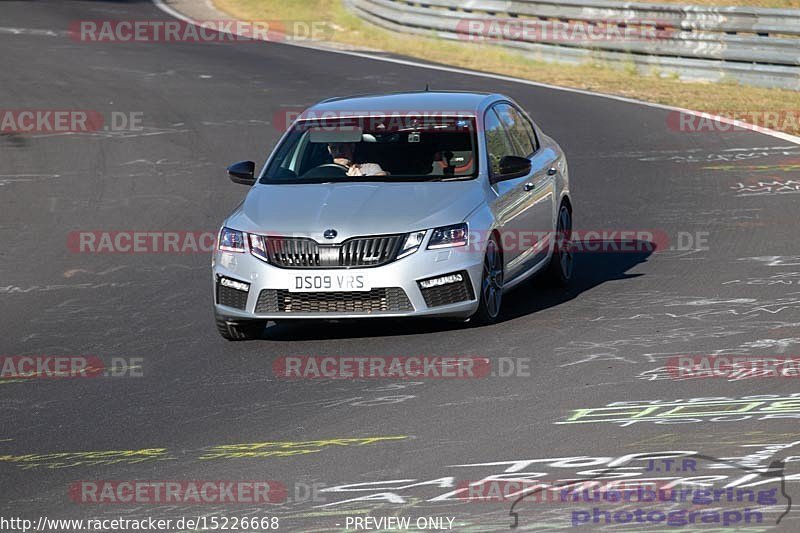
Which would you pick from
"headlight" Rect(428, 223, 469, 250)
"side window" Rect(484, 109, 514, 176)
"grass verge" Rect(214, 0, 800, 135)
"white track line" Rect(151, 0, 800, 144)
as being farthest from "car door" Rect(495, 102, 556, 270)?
"grass verge" Rect(214, 0, 800, 135)

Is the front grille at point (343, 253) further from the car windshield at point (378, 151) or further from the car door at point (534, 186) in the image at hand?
the car door at point (534, 186)

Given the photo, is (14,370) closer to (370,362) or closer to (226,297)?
(226,297)

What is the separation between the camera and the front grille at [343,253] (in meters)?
9.79

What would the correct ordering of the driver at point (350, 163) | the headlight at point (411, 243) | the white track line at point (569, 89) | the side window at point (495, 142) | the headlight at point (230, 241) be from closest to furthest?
the headlight at point (411, 243), the headlight at point (230, 241), the driver at point (350, 163), the side window at point (495, 142), the white track line at point (569, 89)

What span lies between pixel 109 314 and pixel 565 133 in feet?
32.0

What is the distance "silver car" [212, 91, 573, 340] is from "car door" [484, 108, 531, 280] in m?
0.01

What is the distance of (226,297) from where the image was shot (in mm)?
10109

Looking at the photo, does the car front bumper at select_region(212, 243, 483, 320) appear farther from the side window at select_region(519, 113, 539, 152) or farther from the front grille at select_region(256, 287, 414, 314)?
the side window at select_region(519, 113, 539, 152)

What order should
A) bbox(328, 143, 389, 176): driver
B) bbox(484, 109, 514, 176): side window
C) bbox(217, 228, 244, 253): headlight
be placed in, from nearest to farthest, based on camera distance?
bbox(217, 228, 244, 253): headlight → bbox(328, 143, 389, 176): driver → bbox(484, 109, 514, 176): side window

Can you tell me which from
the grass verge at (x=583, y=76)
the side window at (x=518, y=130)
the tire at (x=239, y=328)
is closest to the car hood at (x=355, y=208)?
the tire at (x=239, y=328)

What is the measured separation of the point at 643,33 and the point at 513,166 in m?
16.0

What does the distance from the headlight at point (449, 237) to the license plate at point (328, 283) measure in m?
0.52

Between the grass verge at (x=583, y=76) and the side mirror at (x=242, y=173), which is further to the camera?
the grass verge at (x=583, y=76)

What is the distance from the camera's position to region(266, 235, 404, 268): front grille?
9789 mm
